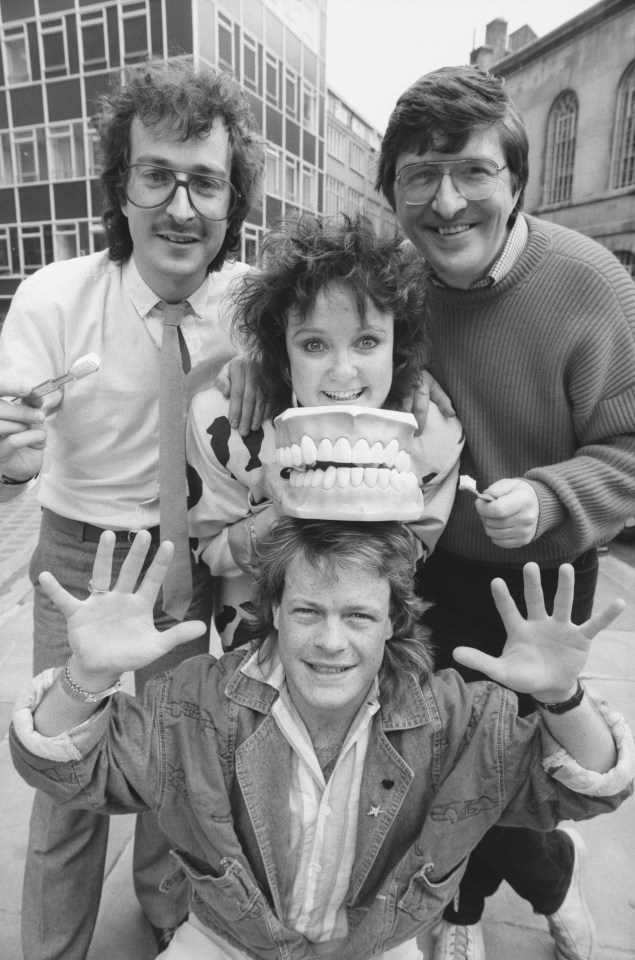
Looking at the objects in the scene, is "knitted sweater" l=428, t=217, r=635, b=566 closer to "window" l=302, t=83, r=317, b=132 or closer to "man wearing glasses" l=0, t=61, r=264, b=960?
"man wearing glasses" l=0, t=61, r=264, b=960

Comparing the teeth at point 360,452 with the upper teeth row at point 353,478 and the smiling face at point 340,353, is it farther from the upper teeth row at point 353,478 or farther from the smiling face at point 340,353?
the smiling face at point 340,353

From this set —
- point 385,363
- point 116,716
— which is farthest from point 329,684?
point 385,363

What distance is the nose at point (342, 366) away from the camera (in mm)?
1525

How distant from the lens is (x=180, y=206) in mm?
1809

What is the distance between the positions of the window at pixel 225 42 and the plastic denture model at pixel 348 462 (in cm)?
1676

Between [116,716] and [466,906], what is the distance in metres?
1.28

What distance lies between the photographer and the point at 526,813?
1.47 m

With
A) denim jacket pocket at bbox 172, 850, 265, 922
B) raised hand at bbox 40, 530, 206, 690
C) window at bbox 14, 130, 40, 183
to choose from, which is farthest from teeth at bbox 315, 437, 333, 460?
window at bbox 14, 130, 40, 183

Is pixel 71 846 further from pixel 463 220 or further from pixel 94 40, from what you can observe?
pixel 94 40

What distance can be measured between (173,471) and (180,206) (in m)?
0.68

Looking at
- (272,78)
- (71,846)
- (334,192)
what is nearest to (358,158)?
(334,192)

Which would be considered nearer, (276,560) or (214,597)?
(276,560)

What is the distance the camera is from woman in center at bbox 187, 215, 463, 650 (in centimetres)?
157

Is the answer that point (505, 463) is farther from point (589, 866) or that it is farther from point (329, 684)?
point (589, 866)
